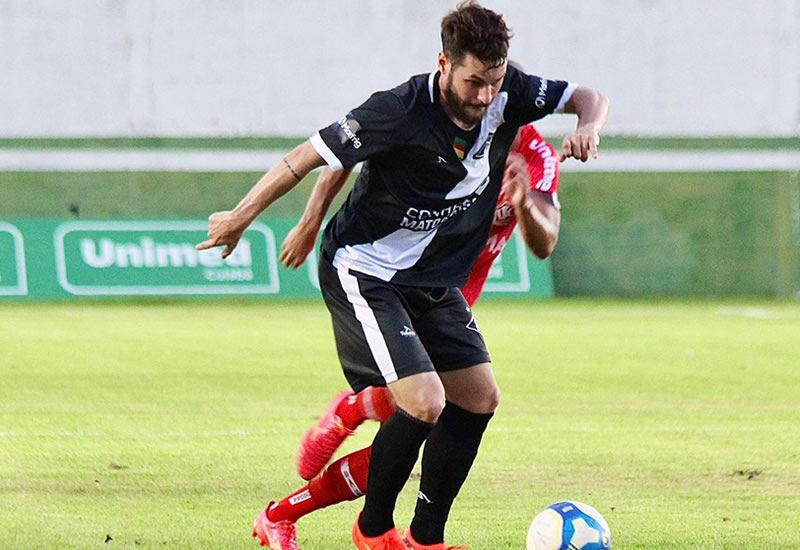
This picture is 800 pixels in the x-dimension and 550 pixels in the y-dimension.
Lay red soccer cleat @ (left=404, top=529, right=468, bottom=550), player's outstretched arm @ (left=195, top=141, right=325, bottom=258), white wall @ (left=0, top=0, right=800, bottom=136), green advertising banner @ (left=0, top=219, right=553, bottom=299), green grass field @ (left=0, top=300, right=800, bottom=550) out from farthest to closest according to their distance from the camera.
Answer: white wall @ (left=0, top=0, right=800, bottom=136) → green advertising banner @ (left=0, top=219, right=553, bottom=299) → green grass field @ (left=0, top=300, right=800, bottom=550) → red soccer cleat @ (left=404, top=529, right=468, bottom=550) → player's outstretched arm @ (left=195, top=141, right=325, bottom=258)

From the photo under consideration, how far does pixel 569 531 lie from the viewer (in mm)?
5977

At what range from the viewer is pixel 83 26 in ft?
81.3

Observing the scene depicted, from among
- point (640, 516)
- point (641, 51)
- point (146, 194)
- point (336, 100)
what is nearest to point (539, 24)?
point (641, 51)

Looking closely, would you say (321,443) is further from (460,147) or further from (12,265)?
(12,265)

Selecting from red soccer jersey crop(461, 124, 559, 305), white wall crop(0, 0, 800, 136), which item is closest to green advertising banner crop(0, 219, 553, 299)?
white wall crop(0, 0, 800, 136)

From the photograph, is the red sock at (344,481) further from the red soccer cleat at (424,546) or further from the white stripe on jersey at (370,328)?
the white stripe on jersey at (370,328)

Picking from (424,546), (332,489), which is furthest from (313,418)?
(424,546)

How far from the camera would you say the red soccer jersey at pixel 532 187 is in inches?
253

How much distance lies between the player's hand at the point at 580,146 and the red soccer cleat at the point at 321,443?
4.97 feet

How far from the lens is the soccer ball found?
5969mm

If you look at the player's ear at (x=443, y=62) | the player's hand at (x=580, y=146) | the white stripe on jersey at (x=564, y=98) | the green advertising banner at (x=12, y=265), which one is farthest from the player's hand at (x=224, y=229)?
the green advertising banner at (x=12, y=265)

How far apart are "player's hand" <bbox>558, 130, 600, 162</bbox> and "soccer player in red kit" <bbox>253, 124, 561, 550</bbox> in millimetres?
170

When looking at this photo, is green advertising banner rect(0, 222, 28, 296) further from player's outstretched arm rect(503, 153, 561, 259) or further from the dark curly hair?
the dark curly hair

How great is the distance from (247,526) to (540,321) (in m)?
13.1
